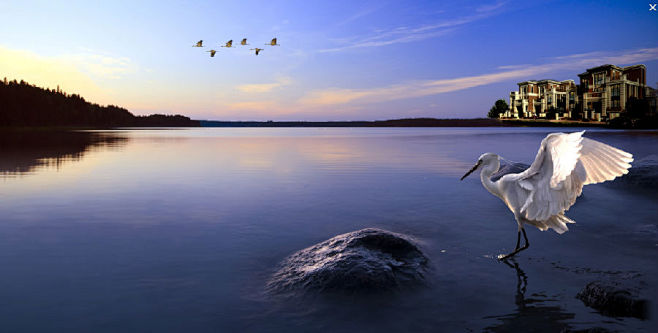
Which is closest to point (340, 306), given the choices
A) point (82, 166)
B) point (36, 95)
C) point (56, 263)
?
point (56, 263)

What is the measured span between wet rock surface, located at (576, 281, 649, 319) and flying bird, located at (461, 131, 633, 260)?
4.80 ft

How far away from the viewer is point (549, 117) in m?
132

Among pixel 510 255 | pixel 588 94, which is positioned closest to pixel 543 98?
pixel 588 94

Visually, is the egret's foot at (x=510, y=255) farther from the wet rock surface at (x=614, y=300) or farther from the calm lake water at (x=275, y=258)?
the wet rock surface at (x=614, y=300)

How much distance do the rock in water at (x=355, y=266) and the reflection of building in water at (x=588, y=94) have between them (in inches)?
4550

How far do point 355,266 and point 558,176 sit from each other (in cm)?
368

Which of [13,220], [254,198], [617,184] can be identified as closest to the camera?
[13,220]

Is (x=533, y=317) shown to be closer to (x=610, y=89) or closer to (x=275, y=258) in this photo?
(x=275, y=258)

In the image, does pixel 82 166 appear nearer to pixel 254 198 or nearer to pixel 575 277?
pixel 254 198

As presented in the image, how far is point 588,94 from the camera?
11194 cm

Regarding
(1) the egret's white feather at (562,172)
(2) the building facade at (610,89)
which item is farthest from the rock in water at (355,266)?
(2) the building facade at (610,89)

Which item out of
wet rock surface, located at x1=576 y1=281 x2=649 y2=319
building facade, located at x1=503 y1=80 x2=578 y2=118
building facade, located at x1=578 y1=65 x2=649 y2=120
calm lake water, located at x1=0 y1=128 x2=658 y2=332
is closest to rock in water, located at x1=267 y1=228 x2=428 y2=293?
calm lake water, located at x1=0 y1=128 x2=658 y2=332

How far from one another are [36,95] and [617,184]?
220 m

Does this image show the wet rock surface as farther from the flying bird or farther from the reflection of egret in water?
the flying bird
